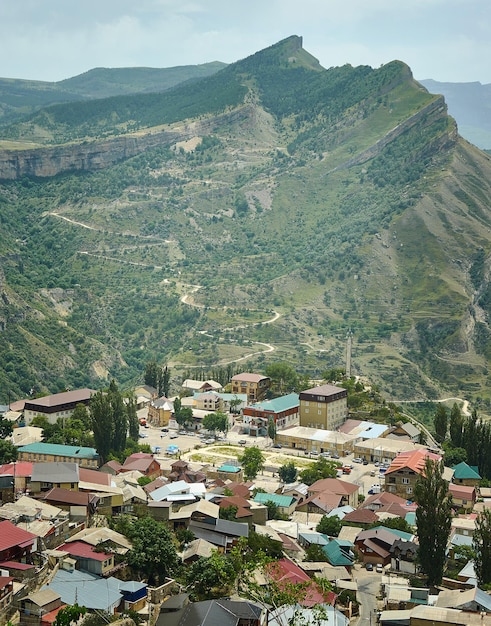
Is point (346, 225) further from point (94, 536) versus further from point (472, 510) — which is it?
point (94, 536)

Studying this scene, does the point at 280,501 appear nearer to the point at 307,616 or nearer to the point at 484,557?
the point at 484,557

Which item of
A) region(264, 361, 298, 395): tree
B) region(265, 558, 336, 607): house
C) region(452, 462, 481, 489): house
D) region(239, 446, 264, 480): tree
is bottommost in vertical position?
region(452, 462, 481, 489): house

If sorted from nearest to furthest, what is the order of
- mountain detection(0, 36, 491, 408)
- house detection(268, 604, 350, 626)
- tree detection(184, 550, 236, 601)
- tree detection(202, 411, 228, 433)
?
house detection(268, 604, 350, 626), tree detection(184, 550, 236, 601), tree detection(202, 411, 228, 433), mountain detection(0, 36, 491, 408)

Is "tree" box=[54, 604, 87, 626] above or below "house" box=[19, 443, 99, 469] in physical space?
above

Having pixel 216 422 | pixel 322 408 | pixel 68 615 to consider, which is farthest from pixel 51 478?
pixel 322 408

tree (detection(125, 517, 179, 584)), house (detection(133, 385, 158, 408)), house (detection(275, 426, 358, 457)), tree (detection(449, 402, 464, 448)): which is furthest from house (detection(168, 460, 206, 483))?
house (detection(133, 385, 158, 408))

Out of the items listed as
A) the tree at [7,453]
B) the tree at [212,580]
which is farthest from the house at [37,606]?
the tree at [7,453]

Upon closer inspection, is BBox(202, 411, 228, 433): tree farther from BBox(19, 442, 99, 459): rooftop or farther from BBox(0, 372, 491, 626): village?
BBox(19, 442, 99, 459): rooftop
